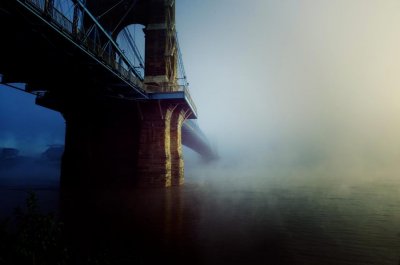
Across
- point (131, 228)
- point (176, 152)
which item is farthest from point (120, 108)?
point (131, 228)

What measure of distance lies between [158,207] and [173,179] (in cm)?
1193

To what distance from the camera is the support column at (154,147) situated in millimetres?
25031

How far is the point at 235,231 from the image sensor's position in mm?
11242

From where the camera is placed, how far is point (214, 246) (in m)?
9.18

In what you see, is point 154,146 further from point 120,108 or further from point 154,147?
point 120,108

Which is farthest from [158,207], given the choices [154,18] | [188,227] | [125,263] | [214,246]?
[154,18]

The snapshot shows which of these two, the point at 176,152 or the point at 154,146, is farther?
the point at 176,152

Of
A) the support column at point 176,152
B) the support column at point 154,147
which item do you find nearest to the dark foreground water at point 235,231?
the support column at point 154,147

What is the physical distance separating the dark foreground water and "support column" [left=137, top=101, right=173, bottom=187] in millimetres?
6452

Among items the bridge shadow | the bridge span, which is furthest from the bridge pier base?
the bridge shadow

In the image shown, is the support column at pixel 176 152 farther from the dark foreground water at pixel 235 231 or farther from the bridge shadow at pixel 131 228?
the dark foreground water at pixel 235 231

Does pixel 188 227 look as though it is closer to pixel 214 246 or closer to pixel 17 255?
pixel 214 246

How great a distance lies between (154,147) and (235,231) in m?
15.5

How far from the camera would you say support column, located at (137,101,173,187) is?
82.1 feet
